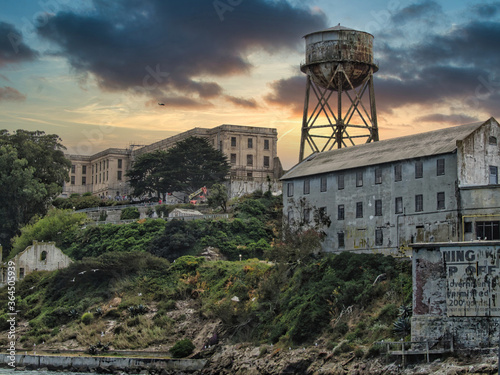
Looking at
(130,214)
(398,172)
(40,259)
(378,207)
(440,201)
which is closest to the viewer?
(440,201)

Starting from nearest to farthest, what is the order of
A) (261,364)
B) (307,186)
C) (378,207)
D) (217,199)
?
(261,364) → (378,207) → (307,186) → (217,199)

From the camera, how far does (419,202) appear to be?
54625 millimetres

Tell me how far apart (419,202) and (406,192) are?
1.29 meters

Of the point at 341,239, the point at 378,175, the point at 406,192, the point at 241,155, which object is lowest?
the point at 341,239

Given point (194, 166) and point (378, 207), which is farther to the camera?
point (194, 166)

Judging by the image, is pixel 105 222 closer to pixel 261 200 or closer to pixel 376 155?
pixel 261 200

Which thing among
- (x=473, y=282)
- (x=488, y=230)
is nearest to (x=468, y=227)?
(x=488, y=230)

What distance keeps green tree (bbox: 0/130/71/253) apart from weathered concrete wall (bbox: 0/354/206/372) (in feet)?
117

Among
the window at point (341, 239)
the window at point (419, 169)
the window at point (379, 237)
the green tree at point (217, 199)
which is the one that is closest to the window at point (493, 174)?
the window at point (419, 169)

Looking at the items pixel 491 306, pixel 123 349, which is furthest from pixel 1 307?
pixel 491 306

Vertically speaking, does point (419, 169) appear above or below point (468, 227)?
above

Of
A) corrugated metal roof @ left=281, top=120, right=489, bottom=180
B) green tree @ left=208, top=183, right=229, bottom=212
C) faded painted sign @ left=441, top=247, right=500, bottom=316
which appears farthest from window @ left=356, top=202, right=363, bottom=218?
green tree @ left=208, top=183, right=229, bottom=212

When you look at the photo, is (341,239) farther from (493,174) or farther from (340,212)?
(493,174)

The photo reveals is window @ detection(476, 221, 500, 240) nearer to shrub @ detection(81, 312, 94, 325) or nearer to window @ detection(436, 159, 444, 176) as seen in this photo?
window @ detection(436, 159, 444, 176)
